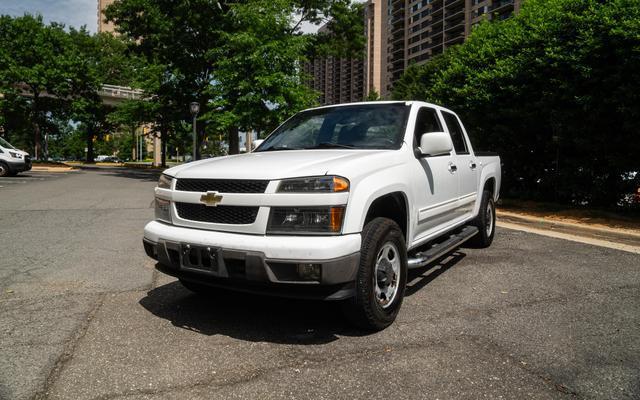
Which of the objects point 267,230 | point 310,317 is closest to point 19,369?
point 267,230

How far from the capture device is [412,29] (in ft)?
337

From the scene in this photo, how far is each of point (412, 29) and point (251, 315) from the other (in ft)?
355

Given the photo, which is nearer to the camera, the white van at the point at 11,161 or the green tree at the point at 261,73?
the green tree at the point at 261,73

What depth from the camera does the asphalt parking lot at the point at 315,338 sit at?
8.50ft

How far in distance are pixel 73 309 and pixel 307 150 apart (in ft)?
7.69

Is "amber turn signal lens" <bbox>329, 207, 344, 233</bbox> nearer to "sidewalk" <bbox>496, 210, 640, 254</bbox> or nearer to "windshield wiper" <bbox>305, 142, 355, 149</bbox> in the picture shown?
"windshield wiper" <bbox>305, 142, 355, 149</bbox>

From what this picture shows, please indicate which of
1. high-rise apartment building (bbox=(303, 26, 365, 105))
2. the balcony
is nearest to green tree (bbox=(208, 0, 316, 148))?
the balcony

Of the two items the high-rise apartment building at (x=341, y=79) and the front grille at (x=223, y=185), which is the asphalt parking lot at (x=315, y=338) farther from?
the high-rise apartment building at (x=341, y=79)

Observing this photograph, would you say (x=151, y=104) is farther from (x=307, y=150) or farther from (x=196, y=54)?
(x=307, y=150)

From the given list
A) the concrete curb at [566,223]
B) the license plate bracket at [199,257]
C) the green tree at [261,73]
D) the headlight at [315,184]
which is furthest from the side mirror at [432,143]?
the green tree at [261,73]

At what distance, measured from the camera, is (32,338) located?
324 cm

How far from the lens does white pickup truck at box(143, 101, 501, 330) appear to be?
2.95m

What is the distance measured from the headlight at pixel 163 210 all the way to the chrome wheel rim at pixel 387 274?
5.33 feet

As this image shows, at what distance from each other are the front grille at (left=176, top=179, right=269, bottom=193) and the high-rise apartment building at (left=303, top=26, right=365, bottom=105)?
437 ft
